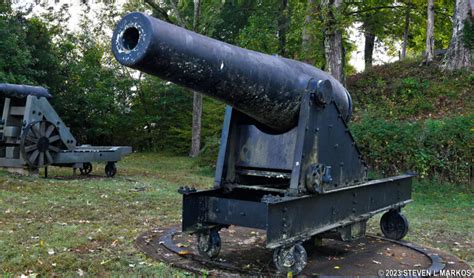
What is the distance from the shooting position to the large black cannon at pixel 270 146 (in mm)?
3486

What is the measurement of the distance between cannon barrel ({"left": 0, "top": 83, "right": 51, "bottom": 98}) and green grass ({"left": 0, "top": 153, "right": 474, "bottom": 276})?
1659 millimetres

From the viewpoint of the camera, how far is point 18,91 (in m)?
11.3

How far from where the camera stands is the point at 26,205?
7766mm

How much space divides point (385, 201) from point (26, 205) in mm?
4995

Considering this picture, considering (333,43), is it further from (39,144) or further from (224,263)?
(224,263)

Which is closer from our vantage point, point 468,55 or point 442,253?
point 442,253

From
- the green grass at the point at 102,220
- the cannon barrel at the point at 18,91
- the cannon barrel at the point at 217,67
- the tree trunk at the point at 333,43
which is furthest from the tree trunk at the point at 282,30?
the cannon barrel at the point at 217,67

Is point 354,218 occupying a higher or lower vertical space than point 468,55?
lower

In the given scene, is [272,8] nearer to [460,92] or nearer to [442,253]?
[460,92]

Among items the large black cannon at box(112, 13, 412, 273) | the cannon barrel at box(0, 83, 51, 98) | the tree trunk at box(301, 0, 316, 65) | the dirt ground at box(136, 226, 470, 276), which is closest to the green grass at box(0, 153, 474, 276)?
the dirt ground at box(136, 226, 470, 276)

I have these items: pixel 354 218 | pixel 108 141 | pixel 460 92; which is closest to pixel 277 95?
pixel 354 218

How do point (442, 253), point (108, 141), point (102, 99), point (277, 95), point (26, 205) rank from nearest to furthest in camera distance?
point (277, 95)
point (442, 253)
point (26, 205)
point (102, 99)
point (108, 141)

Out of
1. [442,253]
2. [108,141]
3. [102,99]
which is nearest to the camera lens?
[442,253]

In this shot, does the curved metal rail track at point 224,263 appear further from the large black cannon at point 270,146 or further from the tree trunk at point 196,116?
the tree trunk at point 196,116
